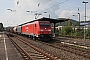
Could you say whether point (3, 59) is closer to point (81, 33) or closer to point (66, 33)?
point (81, 33)

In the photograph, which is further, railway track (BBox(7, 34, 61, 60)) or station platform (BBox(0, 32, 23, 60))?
railway track (BBox(7, 34, 61, 60))

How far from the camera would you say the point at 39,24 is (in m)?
28.4

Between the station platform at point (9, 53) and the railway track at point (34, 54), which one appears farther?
the railway track at point (34, 54)

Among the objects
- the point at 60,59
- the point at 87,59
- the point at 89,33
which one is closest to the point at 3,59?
the point at 60,59

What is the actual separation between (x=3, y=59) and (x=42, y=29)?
52.7 feet

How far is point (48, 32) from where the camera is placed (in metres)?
28.2

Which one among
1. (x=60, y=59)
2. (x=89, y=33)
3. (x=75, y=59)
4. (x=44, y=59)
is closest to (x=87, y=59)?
(x=75, y=59)

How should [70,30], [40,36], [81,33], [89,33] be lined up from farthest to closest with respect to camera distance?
[70,30], [81,33], [89,33], [40,36]

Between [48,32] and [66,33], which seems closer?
[48,32]

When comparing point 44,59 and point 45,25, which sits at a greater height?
point 45,25

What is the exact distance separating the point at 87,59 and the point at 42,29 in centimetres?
1612

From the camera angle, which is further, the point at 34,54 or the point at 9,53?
the point at 9,53

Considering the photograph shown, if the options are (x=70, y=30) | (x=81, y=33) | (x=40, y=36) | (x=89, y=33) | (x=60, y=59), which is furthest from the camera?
(x=70, y=30)

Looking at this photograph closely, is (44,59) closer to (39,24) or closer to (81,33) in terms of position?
(39,24)
